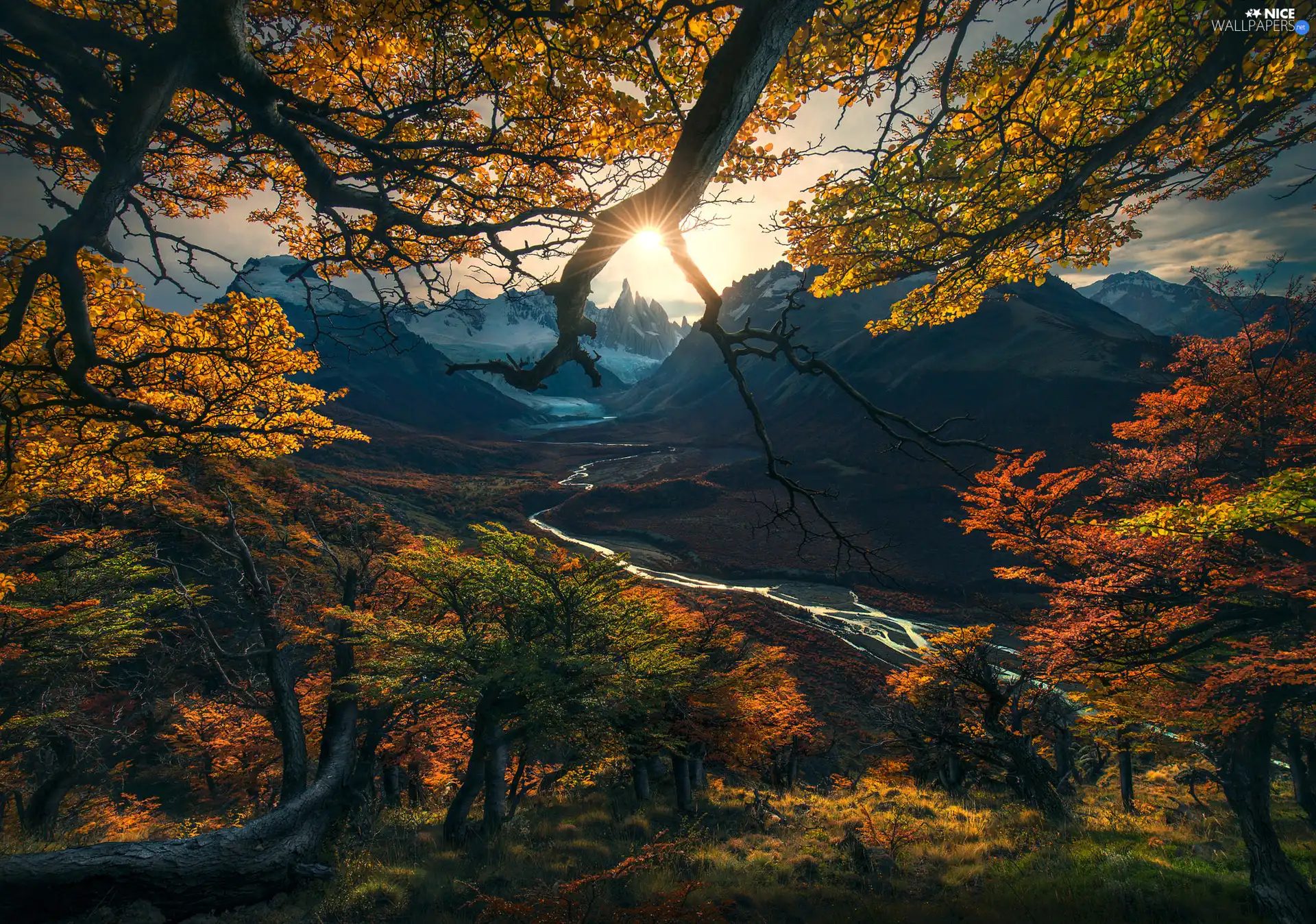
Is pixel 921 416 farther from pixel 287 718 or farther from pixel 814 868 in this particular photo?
pixel 287 718

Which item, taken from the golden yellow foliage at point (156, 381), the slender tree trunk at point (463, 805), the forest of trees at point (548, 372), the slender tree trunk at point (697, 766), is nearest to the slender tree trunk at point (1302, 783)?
the forest of trees at point (548, 372)

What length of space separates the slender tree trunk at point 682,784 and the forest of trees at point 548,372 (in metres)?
0.16

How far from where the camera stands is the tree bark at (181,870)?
4941 mm

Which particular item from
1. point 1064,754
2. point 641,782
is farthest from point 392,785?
point 1064,754

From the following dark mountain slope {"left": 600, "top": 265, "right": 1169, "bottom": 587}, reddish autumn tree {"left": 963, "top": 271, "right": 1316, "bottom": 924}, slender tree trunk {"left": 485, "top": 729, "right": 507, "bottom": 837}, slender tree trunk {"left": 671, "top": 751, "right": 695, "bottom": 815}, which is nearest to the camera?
reddish autumn tree {"left": 963, "top": 271, "right": 1316, "bottom": 924}

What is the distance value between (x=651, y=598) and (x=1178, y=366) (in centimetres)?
1992

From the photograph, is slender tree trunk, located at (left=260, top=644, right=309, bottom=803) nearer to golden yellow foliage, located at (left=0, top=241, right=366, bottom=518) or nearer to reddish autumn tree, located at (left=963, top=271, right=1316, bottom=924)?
golden yellow foliage, located at (left=0, top=241, right=366, bottom=518)

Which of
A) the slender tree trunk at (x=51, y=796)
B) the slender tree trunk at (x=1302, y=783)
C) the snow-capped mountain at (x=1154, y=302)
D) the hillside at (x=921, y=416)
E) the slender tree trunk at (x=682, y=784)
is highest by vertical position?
the snow-capped mountain at (x=1154, y=302)

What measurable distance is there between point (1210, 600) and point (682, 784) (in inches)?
409

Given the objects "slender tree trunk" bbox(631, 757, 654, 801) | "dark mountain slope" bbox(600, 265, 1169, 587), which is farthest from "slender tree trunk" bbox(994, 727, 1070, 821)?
"dark mountain slope" bbox(600, 265, 1169, 587)

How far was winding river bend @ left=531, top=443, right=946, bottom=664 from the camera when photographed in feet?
84.2

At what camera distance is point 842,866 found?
23.2 ft

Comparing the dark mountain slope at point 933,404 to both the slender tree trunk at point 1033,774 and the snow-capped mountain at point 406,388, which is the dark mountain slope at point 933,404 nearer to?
the slender tree trunk at point 1033,774

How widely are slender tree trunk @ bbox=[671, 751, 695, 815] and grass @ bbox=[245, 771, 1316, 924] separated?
0.39 m
